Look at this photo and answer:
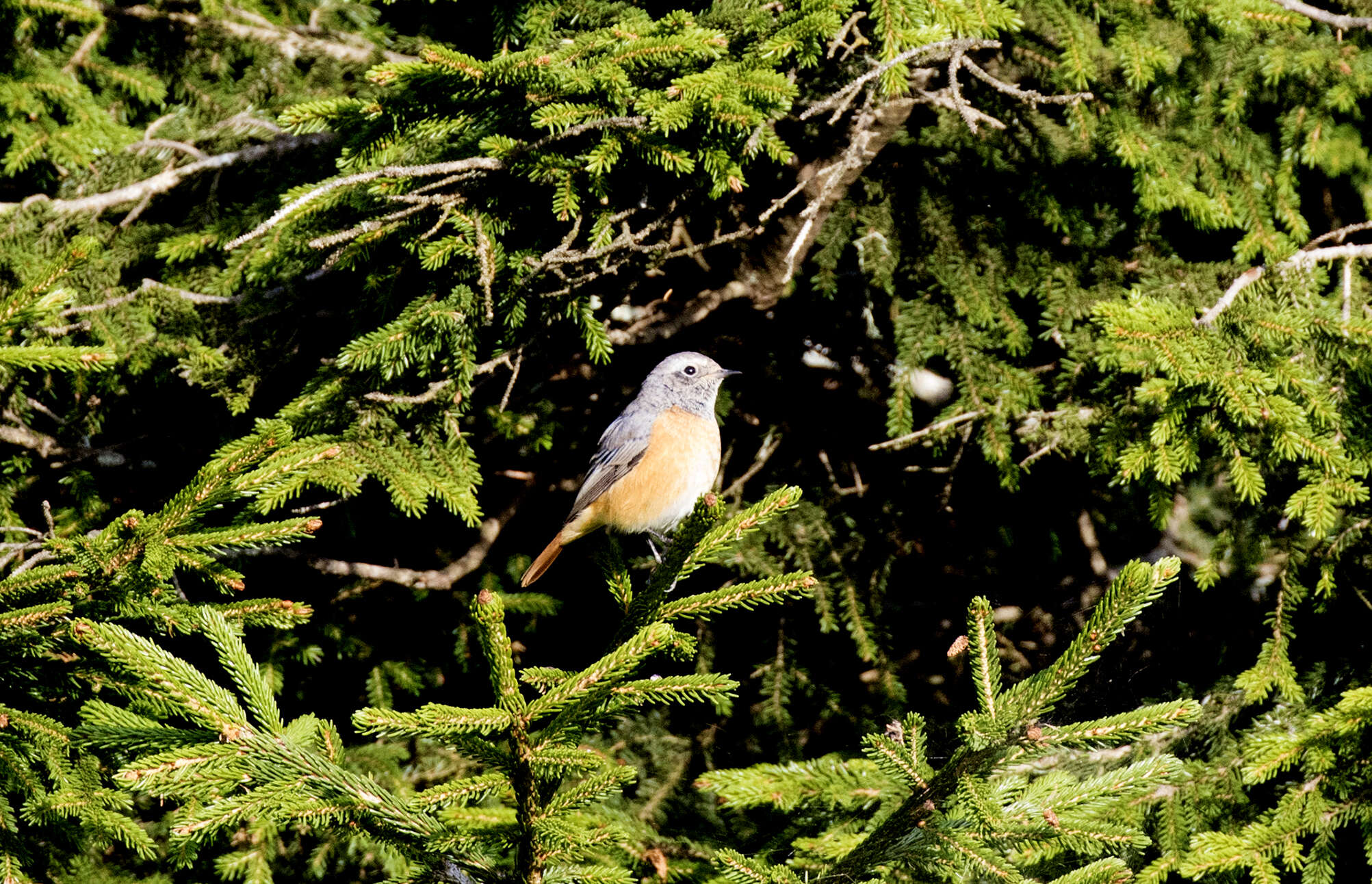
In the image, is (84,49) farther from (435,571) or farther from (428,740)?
(428,740)

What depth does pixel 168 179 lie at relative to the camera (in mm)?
3764

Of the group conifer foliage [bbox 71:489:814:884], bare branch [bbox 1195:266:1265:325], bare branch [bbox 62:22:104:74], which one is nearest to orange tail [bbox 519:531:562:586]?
conifer foliage [bbox 71:489:814:884]

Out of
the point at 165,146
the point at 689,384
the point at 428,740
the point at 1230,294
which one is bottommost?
the point at 689,384

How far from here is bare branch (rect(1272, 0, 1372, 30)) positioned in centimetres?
342

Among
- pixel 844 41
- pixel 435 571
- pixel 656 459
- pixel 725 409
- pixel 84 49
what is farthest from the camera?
pixel 725 409

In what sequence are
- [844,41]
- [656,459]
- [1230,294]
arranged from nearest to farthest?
[1230,294] < [844,41] < [656,459]

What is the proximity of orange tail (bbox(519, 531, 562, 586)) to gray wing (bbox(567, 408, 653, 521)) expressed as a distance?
0.12 meters

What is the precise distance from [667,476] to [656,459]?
0.09 meters

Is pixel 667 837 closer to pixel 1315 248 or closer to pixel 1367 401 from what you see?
pixel 1367 401

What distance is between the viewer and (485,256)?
287 centimetres

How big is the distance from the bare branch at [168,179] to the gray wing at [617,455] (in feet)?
5.77

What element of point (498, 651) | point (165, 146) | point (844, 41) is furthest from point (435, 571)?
point (844, 41)

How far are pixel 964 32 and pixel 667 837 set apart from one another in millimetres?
3031

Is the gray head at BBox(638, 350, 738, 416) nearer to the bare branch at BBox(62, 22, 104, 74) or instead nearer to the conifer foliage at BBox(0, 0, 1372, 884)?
the conifer foliage at BBox(0, 0, 1372, 884)
